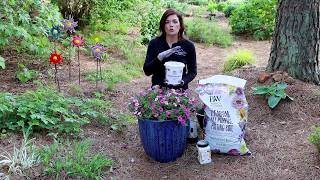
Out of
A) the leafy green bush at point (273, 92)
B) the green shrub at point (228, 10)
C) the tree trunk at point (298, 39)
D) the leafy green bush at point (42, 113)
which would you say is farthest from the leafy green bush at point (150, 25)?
the green shrub at point (228, 10)

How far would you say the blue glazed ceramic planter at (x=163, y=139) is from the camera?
362 cm

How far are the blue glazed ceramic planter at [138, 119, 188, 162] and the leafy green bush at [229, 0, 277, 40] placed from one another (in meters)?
7.39

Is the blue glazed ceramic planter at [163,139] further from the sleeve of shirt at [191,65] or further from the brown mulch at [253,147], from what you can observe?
the sleeve of shirt at [191,65]

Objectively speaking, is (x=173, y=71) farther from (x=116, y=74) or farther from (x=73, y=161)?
(x=116, y=74)

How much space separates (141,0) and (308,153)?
5865 mm

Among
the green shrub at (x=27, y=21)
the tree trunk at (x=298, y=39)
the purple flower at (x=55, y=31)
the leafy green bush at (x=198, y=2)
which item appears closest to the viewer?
the green shrub at (x=27, y=21)

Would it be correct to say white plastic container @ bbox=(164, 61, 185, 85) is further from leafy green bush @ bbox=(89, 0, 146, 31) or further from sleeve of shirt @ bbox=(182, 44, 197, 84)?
leafy green bush @ bbox=(89, 0, 146, 31)

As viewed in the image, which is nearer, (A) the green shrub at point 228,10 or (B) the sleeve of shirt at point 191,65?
(B) the sleeve of shirt at point 191,65

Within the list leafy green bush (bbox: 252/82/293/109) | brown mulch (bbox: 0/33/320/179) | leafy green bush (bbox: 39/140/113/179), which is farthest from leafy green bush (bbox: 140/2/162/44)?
leafy green bush (bbox: 39/140/113/179)

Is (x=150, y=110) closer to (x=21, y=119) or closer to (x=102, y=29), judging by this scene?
(x=21, y=119)

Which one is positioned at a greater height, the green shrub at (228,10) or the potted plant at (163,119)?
the green shrub at (228,10)

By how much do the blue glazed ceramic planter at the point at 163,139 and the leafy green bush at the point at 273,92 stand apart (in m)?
1.34

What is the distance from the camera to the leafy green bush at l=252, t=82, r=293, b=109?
4672 millimetres

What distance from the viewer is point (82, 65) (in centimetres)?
671
